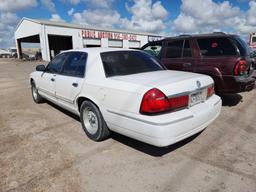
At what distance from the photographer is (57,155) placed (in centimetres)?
311

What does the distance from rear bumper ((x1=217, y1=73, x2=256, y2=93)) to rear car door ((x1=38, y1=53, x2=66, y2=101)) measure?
12.3 ft

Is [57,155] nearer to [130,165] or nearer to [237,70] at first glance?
[130,165]

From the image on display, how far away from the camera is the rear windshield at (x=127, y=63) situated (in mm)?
3334

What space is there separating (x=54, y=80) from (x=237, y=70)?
13.7 feet

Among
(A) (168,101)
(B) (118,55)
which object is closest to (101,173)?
(A) (168,101)

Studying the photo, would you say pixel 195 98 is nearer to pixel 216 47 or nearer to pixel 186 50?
pixel 216 47

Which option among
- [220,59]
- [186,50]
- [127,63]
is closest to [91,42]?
[186,50]

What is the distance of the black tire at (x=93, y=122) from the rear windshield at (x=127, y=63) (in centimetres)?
68

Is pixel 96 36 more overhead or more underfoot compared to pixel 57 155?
more overhead

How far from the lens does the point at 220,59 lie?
4.72m

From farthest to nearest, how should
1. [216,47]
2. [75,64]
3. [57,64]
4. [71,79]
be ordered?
[216,47] < [57,64] < [75,64] < [71,79]

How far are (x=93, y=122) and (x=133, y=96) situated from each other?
1285 millimetres

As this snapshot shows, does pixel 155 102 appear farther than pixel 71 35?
No

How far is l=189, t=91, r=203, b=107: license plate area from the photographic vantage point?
2877 millimetres
